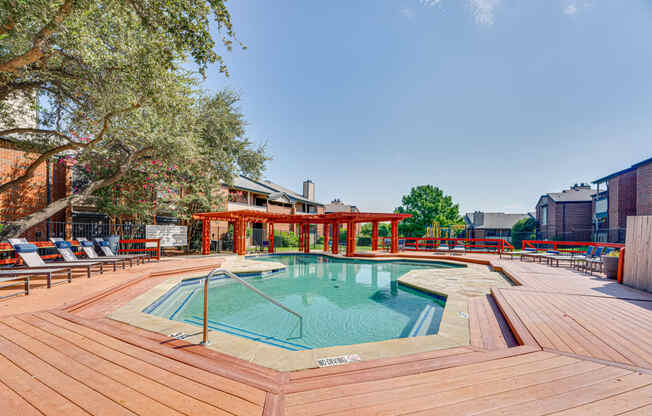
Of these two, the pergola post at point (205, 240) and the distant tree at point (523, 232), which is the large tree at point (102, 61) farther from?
the distant tree at point (523, 232)

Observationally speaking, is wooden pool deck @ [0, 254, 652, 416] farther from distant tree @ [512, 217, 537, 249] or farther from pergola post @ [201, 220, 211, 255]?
distant tree @ [512, 217, 537, 249]

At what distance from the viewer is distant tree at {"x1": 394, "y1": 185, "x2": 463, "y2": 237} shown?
87.4 ft

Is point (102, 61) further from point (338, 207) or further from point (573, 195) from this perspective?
point (338, 207)

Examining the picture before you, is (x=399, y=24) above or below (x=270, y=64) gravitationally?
above

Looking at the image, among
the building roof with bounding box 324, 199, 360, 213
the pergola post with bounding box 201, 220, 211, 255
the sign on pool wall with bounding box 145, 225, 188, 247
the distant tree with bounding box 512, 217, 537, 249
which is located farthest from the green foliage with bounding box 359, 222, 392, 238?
the sign on pool wall with bounding box 145, 225, 188, 247

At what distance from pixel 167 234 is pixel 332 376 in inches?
527

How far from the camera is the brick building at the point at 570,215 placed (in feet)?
75.8

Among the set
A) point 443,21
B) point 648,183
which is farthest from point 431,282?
point 648,183

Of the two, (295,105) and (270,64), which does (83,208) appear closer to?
(270,64)

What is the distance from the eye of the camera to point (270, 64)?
40.3 ft

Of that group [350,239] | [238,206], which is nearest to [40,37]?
[350,239]

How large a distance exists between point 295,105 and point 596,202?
91.0ft

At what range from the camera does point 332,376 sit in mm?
2023

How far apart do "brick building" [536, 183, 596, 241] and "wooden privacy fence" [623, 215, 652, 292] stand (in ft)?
76.9
